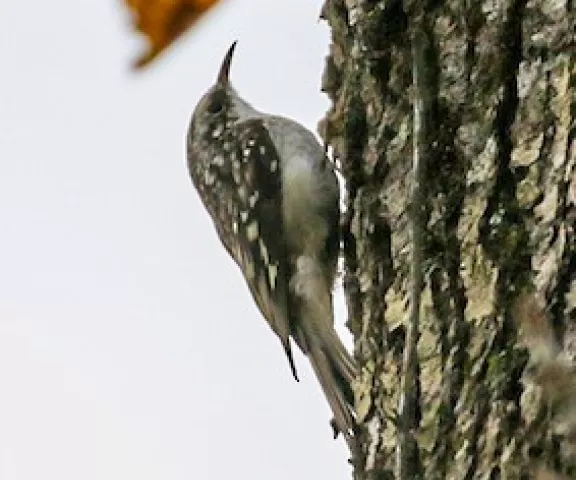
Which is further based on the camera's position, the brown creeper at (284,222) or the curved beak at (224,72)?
the curved beak at (224,72)

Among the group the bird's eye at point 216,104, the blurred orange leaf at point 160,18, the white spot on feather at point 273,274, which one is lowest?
the blurred orange leaf at point 160,18

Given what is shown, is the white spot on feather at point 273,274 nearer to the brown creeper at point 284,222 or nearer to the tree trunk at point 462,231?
the brown creeper at point 284,222

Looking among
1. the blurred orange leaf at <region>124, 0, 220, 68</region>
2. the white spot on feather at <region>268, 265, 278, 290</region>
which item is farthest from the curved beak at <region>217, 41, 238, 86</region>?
the blurred orange leaf at <region>124, 0, 220, 68</region>

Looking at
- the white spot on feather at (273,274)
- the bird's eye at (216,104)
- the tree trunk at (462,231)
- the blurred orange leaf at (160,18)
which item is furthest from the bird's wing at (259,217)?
the blurred orange leaf at (160,18)

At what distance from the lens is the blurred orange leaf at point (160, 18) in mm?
573

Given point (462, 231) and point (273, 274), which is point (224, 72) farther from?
point (462, 231)

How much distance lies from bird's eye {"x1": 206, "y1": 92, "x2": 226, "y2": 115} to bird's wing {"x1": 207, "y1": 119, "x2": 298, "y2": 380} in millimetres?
227

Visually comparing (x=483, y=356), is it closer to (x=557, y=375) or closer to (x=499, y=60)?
(x=499, y=60)

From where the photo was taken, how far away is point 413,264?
1647 millimetres

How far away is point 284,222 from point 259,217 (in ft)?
0.41

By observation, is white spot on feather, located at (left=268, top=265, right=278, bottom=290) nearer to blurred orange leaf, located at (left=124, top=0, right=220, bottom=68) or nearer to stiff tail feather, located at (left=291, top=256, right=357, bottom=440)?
stiff tail feather, located at (left=291, top=256, right=357, bottom=440)

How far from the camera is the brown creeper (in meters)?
3.36

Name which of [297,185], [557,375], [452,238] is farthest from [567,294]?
[297,185]

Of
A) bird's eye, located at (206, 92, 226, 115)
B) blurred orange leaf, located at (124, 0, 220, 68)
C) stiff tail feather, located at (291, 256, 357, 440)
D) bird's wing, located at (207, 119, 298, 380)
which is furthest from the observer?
bird's eye, located at (206, 92, 226, 115)
